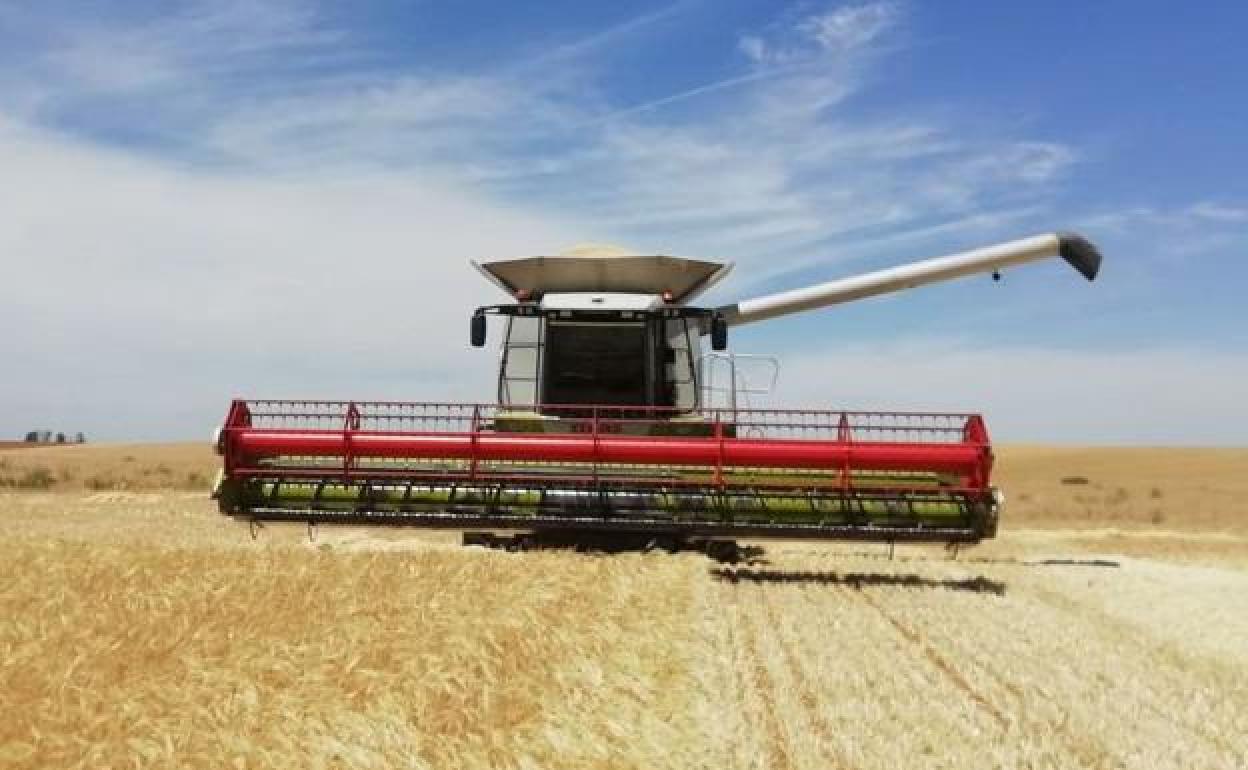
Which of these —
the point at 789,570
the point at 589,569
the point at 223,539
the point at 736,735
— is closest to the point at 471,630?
the point at 736,735

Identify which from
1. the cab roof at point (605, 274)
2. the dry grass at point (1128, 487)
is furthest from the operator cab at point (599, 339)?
the dry grass at point (1128, 487)

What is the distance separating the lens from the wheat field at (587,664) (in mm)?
4734

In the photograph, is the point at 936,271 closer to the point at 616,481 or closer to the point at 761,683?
the point at 616,481

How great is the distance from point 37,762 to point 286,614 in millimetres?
2926

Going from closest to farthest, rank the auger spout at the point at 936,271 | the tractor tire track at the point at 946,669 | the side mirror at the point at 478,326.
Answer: the tractor tire track at the point at 946,669
the side mirror at the point at 478,326
the auger spout at the point at 936,271

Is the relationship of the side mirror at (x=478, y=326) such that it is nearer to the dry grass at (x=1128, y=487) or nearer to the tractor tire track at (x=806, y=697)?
the tractor tire track at (x=806, y=697)

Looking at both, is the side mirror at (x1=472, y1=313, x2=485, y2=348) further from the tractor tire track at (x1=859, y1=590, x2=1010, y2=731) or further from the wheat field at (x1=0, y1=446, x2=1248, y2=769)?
the tractor tire track at (x1=859, y1=590, x2=1010, y2=731)

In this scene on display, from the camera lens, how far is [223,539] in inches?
611

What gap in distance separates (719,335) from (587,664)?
22.2 feet

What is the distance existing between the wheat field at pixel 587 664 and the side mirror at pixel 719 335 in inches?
85.1

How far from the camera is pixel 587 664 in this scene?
6293 mm

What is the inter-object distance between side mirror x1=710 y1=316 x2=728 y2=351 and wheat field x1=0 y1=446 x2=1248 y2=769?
2.16 m

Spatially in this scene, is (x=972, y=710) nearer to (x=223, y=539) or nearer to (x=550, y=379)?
(x=550, y=379)

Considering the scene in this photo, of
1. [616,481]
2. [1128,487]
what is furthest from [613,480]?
[1128,487]
